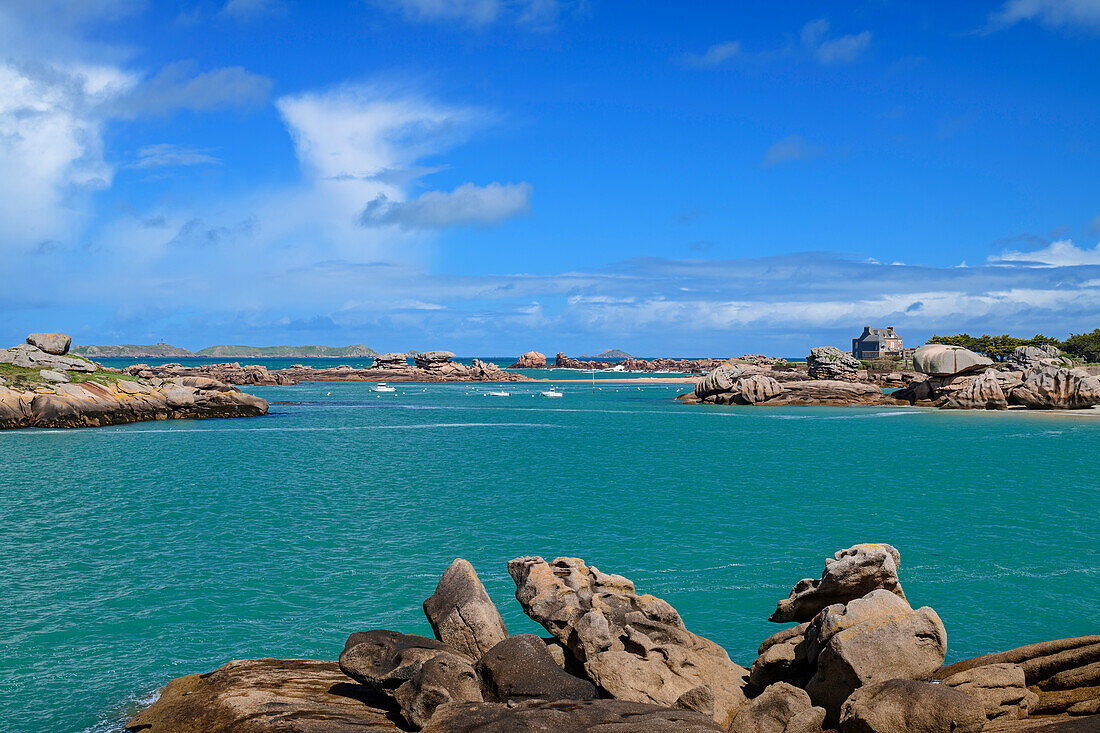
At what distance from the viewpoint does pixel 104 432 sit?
200 ft

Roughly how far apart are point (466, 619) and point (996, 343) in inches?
5206

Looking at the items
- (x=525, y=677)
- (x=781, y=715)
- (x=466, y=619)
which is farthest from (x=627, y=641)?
(x=781, y=715)

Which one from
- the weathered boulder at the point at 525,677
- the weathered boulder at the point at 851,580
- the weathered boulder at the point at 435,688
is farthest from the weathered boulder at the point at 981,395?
the weathered boulder at the point at 435,688

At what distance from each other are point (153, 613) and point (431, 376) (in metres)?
163

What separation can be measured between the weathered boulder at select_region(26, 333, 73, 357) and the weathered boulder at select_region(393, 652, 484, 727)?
76387mm

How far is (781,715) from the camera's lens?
31.1ft

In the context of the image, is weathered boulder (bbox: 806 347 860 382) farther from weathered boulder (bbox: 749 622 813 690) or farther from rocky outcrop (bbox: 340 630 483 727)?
rocky outcrop (bbox: 340 630 483 727)

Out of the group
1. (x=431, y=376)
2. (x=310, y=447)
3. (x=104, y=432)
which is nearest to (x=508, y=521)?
(x=310, y=447)

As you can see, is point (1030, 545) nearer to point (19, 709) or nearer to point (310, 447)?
point (19, 709)

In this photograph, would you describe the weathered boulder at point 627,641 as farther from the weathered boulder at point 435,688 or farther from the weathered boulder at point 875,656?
the weathered boulder at point 435,688

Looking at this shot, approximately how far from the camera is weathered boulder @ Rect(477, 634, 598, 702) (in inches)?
402

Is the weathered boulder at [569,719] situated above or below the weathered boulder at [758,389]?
below

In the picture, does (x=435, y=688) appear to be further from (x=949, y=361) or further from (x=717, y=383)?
(x=717, y=383)

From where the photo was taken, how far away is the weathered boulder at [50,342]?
71000 millimetres
